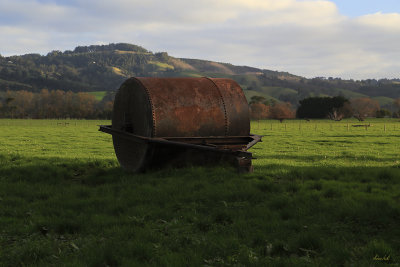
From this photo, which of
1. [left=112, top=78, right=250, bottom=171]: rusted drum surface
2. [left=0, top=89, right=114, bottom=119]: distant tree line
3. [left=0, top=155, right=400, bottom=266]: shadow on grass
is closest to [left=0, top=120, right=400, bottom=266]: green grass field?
[left=0, top=155, right=400, bottom=266]: shadow on grass

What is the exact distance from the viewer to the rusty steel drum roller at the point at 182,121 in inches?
395

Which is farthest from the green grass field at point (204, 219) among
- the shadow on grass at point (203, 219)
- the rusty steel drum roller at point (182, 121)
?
the rusty steel drum roller at point (182, 121)

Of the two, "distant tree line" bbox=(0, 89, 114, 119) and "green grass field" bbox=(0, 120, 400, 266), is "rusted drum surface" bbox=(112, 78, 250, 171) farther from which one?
"distant tree line" bbox=(0, 89, 114, 119)

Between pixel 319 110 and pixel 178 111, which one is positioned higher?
pixel 319 110

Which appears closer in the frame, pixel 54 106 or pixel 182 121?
pixel 182 121

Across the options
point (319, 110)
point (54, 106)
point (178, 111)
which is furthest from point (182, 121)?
point (54, 106)

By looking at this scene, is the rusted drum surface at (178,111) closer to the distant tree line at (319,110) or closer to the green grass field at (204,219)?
the green grass field at (204,219)

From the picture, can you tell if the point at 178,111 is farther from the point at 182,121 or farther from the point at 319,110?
the point at 319,110

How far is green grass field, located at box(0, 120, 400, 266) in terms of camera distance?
17.0ft

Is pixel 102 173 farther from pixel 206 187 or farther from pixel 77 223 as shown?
pixel 77 223

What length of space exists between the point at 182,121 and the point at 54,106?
→ 566 feet

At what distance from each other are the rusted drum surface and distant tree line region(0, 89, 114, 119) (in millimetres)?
120634

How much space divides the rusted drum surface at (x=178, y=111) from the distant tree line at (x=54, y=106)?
12063 cm

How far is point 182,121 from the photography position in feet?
33.4
